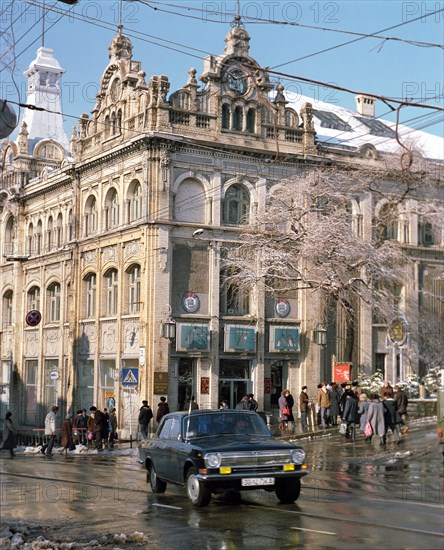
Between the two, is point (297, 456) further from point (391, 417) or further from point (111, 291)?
point (111, 291)

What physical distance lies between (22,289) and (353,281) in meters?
24.6

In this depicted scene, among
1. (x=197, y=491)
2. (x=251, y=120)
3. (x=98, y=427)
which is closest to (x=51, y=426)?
(x=98, y=427)

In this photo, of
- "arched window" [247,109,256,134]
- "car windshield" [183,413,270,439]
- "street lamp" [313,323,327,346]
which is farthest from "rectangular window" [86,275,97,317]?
"car windshield" [183,413,270,439]

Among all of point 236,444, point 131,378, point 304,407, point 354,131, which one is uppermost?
point 354,131

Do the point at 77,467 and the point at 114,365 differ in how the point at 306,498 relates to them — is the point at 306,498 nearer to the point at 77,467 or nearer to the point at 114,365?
the point at 77,467

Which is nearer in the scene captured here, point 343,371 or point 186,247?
point 343,371

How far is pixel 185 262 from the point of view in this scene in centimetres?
4359

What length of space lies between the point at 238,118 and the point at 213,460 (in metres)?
31.3

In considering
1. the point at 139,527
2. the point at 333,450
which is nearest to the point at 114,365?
the point at 333,450

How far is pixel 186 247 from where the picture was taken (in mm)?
43625

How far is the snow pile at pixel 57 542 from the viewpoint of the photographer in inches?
476

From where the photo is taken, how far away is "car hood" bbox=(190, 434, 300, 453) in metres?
16.5

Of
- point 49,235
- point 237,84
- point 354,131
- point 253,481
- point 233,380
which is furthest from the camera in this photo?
point 49,235

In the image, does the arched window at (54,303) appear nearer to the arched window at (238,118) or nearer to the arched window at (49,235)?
the arched window at (49,235)
